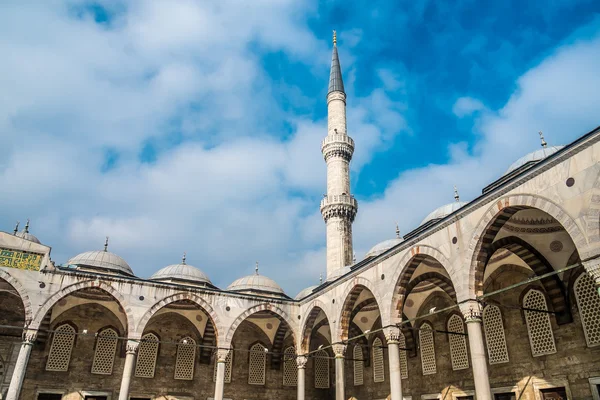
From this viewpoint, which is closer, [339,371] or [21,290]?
[21,290]

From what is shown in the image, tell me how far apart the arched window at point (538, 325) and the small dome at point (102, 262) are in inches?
632

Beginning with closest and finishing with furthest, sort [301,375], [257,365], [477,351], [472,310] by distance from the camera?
[477,351] → [472,310] → [301,375] → [257,365]

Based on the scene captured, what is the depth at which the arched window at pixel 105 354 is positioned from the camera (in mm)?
17609

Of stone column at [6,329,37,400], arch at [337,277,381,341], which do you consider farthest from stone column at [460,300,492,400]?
stone column at [6,329,37,400]

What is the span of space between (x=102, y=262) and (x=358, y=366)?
1185 centimetres

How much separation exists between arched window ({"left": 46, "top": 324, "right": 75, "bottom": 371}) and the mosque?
0.04 metres

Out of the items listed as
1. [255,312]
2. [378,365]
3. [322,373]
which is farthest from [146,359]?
[378,365]

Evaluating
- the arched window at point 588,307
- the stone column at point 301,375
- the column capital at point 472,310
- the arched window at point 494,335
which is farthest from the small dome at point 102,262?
the arched window at point 588,307

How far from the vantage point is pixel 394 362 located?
1252 centimetres

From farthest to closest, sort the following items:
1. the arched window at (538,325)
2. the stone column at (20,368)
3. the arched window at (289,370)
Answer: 1. the arched window at (289,370)
2. the stone column at (20,368)
3. the arched window at (538,325)

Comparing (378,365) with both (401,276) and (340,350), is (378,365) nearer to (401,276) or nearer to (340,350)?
(340,350)

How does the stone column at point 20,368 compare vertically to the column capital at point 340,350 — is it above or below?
below

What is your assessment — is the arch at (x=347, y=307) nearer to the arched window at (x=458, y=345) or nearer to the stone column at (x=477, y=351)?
the arched window at (x=458, y=345)

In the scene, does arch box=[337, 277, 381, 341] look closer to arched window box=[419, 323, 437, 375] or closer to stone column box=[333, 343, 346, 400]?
stone column box=[333, 343, 346, 400]
